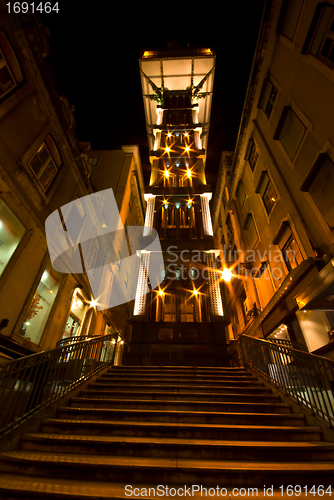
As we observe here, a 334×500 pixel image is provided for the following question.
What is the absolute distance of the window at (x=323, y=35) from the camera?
935 centimetres

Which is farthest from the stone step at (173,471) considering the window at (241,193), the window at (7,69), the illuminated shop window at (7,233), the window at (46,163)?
the window at (241,193)

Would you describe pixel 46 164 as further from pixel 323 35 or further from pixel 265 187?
pixel 323 35

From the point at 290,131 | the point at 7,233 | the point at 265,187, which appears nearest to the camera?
the point at 7,233

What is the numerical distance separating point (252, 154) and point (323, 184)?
9748 mm

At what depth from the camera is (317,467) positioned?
3.48 m

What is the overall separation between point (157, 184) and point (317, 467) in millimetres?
22294

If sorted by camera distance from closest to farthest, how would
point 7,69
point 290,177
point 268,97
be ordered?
point 7,69 → point 290,177 → point 268,97

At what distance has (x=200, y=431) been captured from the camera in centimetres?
448

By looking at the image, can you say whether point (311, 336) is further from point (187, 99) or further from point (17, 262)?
point (187, 99)

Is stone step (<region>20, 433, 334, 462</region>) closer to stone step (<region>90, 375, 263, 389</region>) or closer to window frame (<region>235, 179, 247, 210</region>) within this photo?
stone step (<region>90, 375, 263, 389</region>)

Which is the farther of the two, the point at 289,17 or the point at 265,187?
the point at 265,187

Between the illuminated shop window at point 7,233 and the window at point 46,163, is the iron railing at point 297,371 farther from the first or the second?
the window at point 46,163

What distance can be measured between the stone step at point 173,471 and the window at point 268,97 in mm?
17563

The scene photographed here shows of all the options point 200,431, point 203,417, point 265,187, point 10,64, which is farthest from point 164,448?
point 265,187
